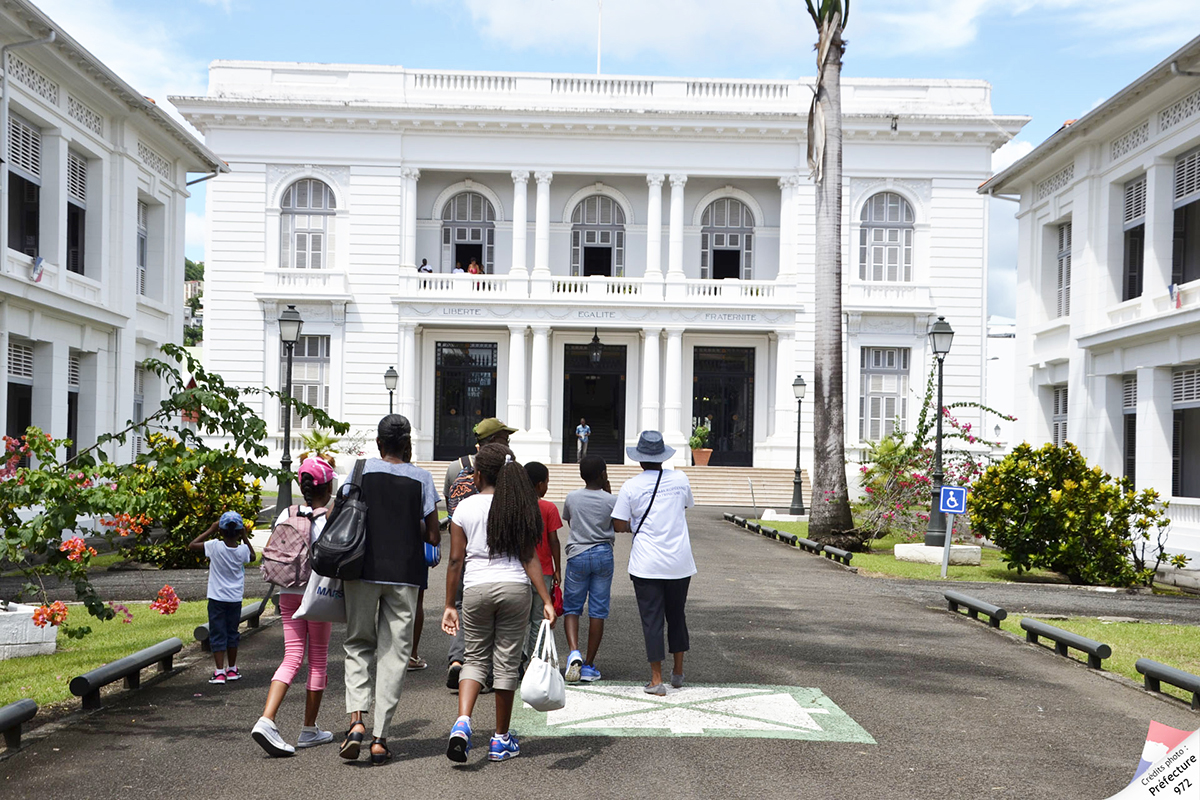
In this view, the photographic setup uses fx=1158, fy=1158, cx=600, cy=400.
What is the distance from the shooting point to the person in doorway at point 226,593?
8656mm

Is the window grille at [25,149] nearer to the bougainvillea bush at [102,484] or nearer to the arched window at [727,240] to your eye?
the bougainvillea bush at [102,484]

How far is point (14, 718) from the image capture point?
6.54 m

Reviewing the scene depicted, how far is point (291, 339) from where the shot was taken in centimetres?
1902

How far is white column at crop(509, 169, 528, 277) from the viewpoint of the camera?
130 feet

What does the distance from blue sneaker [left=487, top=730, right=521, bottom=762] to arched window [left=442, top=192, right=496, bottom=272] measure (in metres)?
35.5

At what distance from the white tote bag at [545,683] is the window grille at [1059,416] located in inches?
837

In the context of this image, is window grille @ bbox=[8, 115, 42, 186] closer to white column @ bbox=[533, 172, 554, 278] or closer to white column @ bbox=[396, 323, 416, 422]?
white column @ bbox=[396, 323, 416, 422]

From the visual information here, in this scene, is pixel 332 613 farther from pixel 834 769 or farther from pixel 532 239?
pixel 532 239

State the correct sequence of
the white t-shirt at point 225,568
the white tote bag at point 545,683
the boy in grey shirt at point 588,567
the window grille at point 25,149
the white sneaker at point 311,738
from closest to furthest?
the white tote bag at point 545,683 → the white sneaker at point 311,738 → the boy in grey shirt at point 588,567 → the white t-shirt at point 225,568 → the window grille at point 25,149

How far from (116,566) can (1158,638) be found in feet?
44.9

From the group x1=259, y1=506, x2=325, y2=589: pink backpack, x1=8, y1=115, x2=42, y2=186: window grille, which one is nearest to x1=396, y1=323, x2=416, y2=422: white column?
x1=8, y1=115, x2=42, y2=186: window grille

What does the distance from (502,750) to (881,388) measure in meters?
35.0

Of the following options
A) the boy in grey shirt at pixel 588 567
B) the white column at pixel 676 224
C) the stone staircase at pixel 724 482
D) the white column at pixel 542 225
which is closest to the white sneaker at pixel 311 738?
the boy in grey shirt at pixel 588 567

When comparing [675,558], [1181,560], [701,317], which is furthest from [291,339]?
[701,317]
